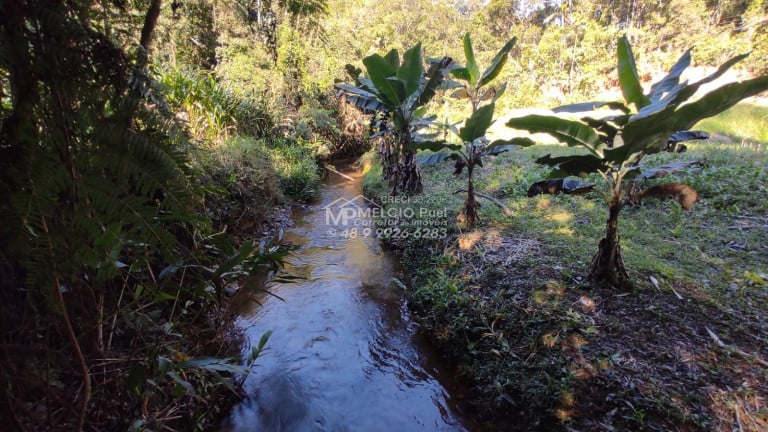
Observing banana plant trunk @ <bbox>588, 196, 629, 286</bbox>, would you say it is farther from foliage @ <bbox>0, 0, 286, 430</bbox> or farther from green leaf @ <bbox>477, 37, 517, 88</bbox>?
foliage @ <bbox>0, 0, 286, 430</bbox>

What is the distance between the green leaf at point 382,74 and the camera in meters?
4.50

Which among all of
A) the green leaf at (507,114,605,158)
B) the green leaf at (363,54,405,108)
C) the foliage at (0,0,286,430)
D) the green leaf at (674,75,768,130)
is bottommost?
the foliage at (0,0,286,430)

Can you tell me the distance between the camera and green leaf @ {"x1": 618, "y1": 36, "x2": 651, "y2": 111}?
8.27 ft

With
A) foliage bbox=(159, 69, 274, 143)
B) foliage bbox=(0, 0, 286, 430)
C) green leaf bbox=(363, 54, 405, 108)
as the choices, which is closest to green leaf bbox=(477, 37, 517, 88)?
green leaf bbox=(363, 54, 405, 108)

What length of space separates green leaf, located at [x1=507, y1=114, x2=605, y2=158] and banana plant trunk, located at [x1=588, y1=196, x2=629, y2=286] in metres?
0.53

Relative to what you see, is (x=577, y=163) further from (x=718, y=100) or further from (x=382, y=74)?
(x=382, y=74)

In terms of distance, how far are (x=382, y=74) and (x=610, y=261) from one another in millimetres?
3415

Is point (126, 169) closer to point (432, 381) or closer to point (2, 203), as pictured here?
point (2, 203)

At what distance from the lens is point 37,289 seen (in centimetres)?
107

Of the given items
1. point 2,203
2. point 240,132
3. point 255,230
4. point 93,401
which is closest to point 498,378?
point 93,401

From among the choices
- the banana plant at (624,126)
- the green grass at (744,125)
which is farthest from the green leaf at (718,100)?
the green grass at (744,125)

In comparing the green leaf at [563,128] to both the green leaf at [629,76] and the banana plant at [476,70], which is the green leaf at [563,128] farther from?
the banana plant at [476,70]

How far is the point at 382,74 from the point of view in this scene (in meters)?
4.62

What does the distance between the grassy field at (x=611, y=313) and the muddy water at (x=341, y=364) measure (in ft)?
0.99
